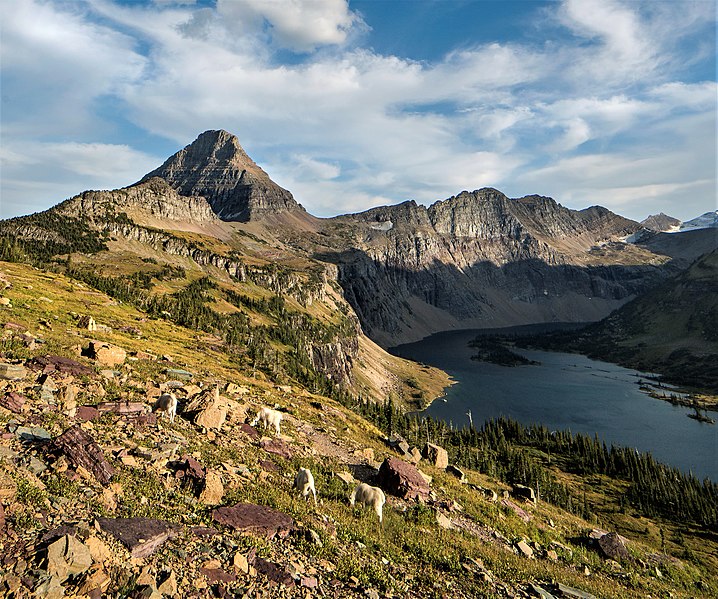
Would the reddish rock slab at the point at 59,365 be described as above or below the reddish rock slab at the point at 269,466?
above

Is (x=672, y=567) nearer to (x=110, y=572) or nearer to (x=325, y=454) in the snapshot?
(x=325, y=454)

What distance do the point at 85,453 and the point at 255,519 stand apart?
826 cm

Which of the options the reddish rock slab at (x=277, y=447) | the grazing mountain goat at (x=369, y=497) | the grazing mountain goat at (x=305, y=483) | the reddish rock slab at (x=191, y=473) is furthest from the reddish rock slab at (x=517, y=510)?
the reddish rock slab at (x=191, y=473)

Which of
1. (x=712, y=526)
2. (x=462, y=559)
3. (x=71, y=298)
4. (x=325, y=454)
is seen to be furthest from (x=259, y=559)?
(x=712, y=526)

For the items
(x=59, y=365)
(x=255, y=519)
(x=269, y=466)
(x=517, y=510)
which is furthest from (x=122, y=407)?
(x=517, y=510)

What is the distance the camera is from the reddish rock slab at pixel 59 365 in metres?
28.5

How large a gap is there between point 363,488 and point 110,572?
48.7 feet

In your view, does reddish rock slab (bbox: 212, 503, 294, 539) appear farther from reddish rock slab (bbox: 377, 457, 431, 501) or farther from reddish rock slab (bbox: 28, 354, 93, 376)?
reddish rock slab (bbox: 28, 354, 93, 376)

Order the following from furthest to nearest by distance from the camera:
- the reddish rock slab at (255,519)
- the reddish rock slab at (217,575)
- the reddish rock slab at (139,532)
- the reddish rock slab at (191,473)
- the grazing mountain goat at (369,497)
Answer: the grazing mountain goat at (369,497) < the reddish rock slab at (191,473) < the reddish rock slab at (255,519) < the reddish rock slab at (139,532) < the reddish rock slab at (217,575)

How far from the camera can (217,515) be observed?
57.6 feet

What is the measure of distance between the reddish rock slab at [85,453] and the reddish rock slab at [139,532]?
3.39 meters

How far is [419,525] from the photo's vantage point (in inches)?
984

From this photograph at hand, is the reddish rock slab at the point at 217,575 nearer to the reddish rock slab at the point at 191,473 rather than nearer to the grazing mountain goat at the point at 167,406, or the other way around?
the reddish rock slab at the point at 191,473

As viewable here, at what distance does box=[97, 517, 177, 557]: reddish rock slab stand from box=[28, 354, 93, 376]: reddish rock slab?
18.1 metres
